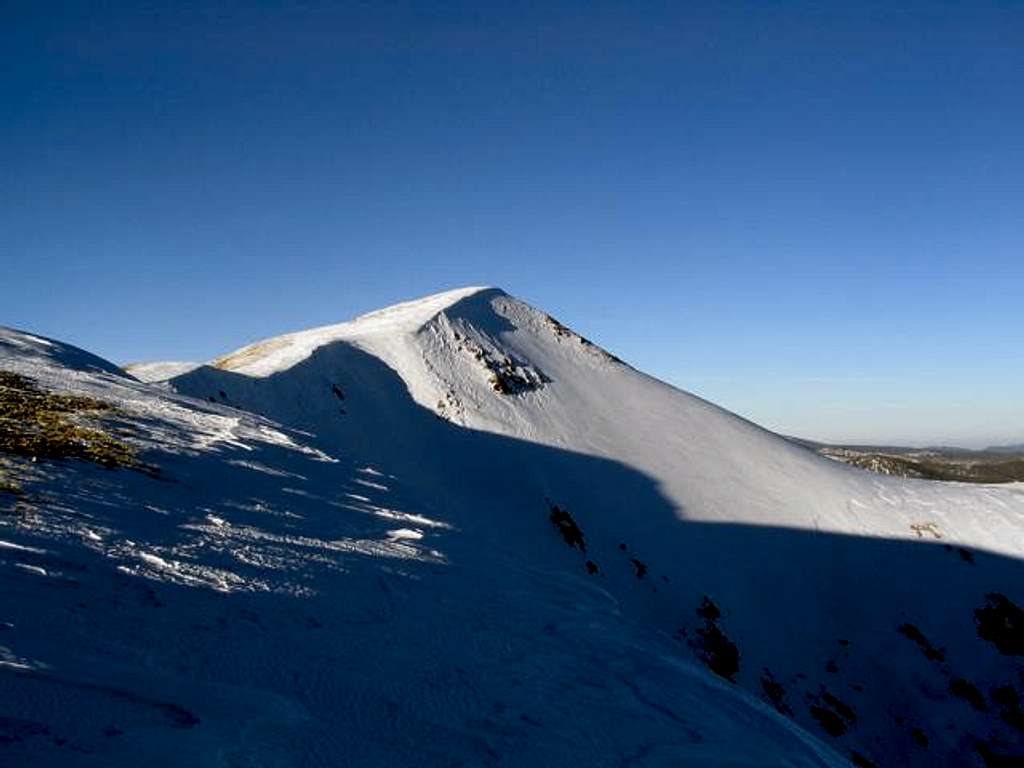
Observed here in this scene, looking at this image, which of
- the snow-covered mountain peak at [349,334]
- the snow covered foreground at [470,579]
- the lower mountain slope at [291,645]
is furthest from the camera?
the snow-covered mountain peak at [349,334]

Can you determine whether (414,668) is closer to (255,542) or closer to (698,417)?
(255,542)

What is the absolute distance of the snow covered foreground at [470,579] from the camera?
5449 mm

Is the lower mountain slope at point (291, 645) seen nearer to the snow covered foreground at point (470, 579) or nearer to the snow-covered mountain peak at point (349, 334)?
the snow covered foreground at point (470, 579)

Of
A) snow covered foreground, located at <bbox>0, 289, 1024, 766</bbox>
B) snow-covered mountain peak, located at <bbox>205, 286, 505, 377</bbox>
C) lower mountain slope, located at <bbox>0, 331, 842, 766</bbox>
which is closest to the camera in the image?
lower mountain slope, located at <bbox>0, 331, 842, 766</bbox>

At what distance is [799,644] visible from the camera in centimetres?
2672

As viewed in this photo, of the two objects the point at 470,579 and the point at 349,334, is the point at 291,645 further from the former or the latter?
the point at 349,334

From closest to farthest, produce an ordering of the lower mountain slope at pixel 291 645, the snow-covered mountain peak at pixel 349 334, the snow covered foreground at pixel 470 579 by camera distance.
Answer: the lower mountain slope at pixel 291 645, the snow covered foreground at pixel 470 579, the snow-covered mountain peak at pixel 349 334

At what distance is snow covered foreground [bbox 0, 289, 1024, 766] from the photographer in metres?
5.45

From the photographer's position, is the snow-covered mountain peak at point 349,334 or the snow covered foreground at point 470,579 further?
the snow-covered mountain peak at point 349,334

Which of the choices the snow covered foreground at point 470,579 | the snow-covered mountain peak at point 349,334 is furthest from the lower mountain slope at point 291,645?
the snow-covered mountain peak at point 349,334

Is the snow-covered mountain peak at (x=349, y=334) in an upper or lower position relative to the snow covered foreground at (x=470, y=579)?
upper

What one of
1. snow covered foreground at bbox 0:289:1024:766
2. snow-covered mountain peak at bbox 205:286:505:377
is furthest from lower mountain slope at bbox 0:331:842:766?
snow-covered mountain peak at bbox 205:286:505:377

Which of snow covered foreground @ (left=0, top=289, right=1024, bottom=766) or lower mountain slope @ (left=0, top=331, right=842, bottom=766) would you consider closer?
lower mountain slope @ (left=0, top=331, right=842, bottom=766)

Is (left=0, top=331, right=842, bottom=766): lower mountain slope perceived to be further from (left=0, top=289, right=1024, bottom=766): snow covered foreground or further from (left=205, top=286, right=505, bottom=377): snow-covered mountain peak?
(left=205, top=286, right=505, bottom=377): snow-covered mountain peak
